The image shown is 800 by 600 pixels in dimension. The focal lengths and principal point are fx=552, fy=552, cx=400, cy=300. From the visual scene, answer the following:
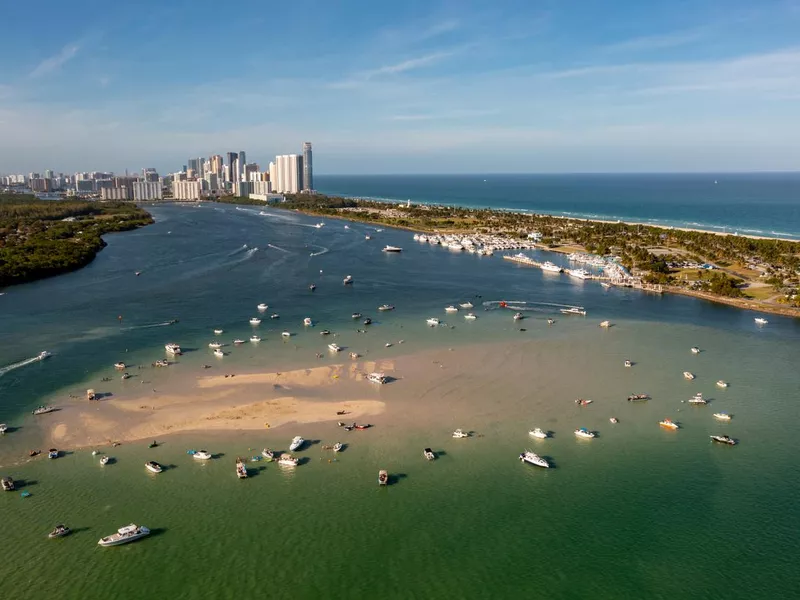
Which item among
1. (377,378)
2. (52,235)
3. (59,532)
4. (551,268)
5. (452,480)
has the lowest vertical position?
(59,532)

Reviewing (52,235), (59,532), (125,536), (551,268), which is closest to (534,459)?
(125,536)

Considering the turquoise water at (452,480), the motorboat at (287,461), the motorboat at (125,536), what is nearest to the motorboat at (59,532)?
the turquoise water at (452,480)

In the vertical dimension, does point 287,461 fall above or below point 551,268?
below

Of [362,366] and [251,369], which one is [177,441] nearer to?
[251,369]

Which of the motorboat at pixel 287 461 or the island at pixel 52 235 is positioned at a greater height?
the island at pixel 52 235

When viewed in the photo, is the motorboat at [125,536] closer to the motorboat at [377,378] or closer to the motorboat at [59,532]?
the motorboat at [59,532]

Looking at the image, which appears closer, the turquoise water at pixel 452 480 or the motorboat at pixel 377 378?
the turquoise water at pixel 452 480

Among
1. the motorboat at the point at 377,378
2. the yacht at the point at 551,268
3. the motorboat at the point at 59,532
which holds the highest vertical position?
the yacht at the point at 551,268

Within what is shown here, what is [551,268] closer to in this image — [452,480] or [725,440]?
[725,440]
